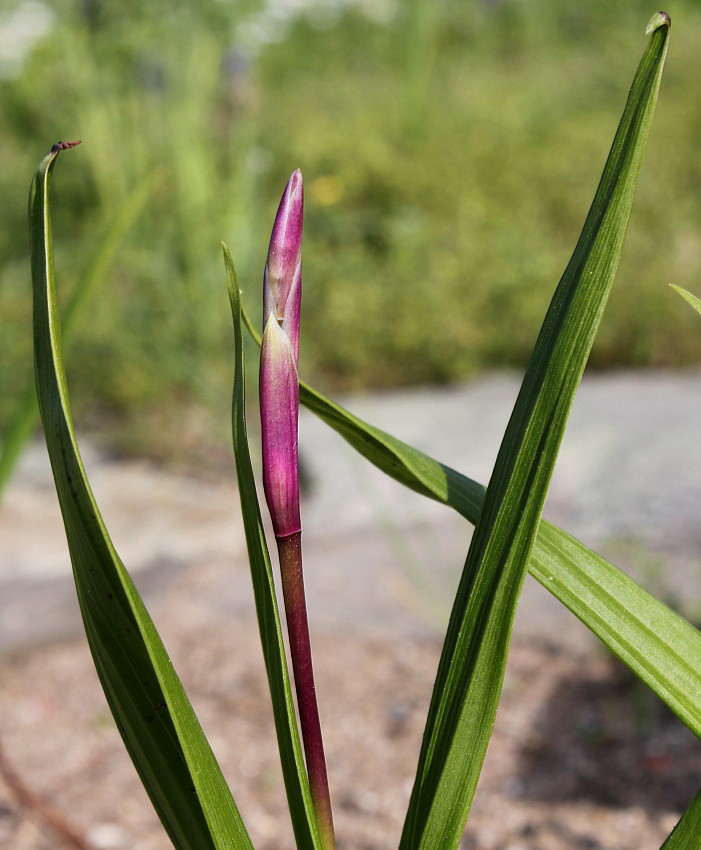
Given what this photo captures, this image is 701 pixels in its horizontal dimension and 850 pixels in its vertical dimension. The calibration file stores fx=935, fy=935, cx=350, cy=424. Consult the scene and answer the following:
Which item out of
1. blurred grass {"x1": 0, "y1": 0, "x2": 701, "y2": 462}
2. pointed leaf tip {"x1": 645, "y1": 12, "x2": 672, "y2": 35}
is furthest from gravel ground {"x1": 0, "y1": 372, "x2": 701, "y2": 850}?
pointed leaf tip {"x1": 645, "y1": 12, "x2": 672, "y2": 35}

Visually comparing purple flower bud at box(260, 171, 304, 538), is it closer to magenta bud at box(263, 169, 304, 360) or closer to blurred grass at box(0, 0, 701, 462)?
magenta bud at box(263, 169, 304, 360)

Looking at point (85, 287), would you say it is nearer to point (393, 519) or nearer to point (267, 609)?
point (267, 609)

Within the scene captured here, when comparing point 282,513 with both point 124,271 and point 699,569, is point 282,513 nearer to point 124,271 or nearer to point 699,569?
point 699,569

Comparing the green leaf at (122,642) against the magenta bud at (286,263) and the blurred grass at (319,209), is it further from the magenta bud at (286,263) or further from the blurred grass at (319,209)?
the blurred grass at (319,209)

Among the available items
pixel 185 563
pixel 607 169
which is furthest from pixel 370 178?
pixel 607 169

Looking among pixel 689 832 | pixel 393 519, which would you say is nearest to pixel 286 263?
pixel 689 832
